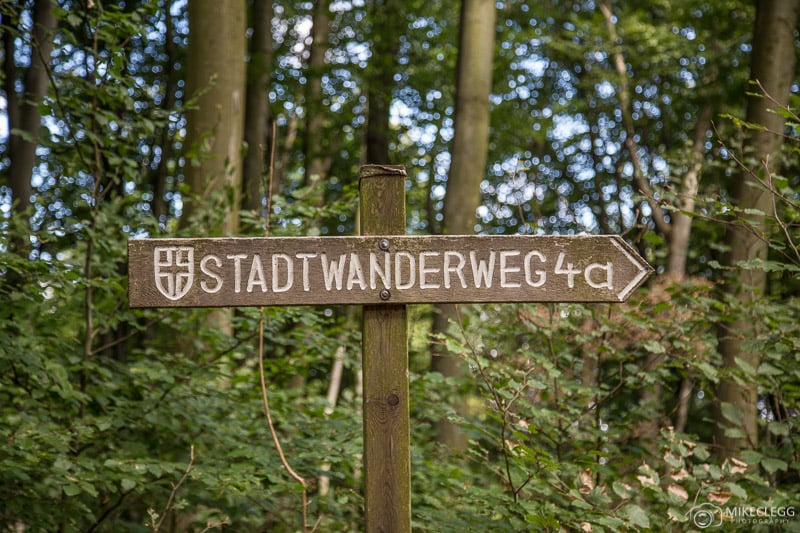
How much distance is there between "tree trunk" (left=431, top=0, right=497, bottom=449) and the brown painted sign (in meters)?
4.19

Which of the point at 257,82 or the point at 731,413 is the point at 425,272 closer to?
the point at 731,413

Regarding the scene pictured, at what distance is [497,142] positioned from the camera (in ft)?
44.5

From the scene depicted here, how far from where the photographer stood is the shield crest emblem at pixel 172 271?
7.66 feet

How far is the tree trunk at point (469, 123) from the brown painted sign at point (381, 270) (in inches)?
165

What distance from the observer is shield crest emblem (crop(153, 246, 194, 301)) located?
2.33m

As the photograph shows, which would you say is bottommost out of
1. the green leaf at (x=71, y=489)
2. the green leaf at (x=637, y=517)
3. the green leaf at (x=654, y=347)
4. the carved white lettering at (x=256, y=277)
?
the green leaf at (x=637, y=517)

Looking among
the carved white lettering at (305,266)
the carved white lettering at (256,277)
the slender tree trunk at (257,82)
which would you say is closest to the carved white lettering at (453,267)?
the carved white lettering at (305,266)

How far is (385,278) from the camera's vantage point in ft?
7.69

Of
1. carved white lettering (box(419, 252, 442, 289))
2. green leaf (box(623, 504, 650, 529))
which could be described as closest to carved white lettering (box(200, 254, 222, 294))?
carved white lettering (box(419, 252, 442, 289))

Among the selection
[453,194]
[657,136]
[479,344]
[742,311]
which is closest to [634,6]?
[657,136]

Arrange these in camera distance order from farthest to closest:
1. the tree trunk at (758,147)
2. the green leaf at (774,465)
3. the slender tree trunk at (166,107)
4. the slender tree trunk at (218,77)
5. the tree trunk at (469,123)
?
the slender tree trunk at (166,107) < the tree trunk at (469,123) < the slender tree trunk at (218,77) < the tree trunk at (758,147) < the green leaf at (774,465)

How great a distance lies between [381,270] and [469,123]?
4.94 meters

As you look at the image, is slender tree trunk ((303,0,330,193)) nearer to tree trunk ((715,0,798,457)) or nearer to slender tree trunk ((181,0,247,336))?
slender tree trunk ((181,0,247,336))

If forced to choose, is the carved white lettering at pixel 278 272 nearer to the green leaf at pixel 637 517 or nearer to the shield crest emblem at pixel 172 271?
the shield crest emblem at pixel 172 271
